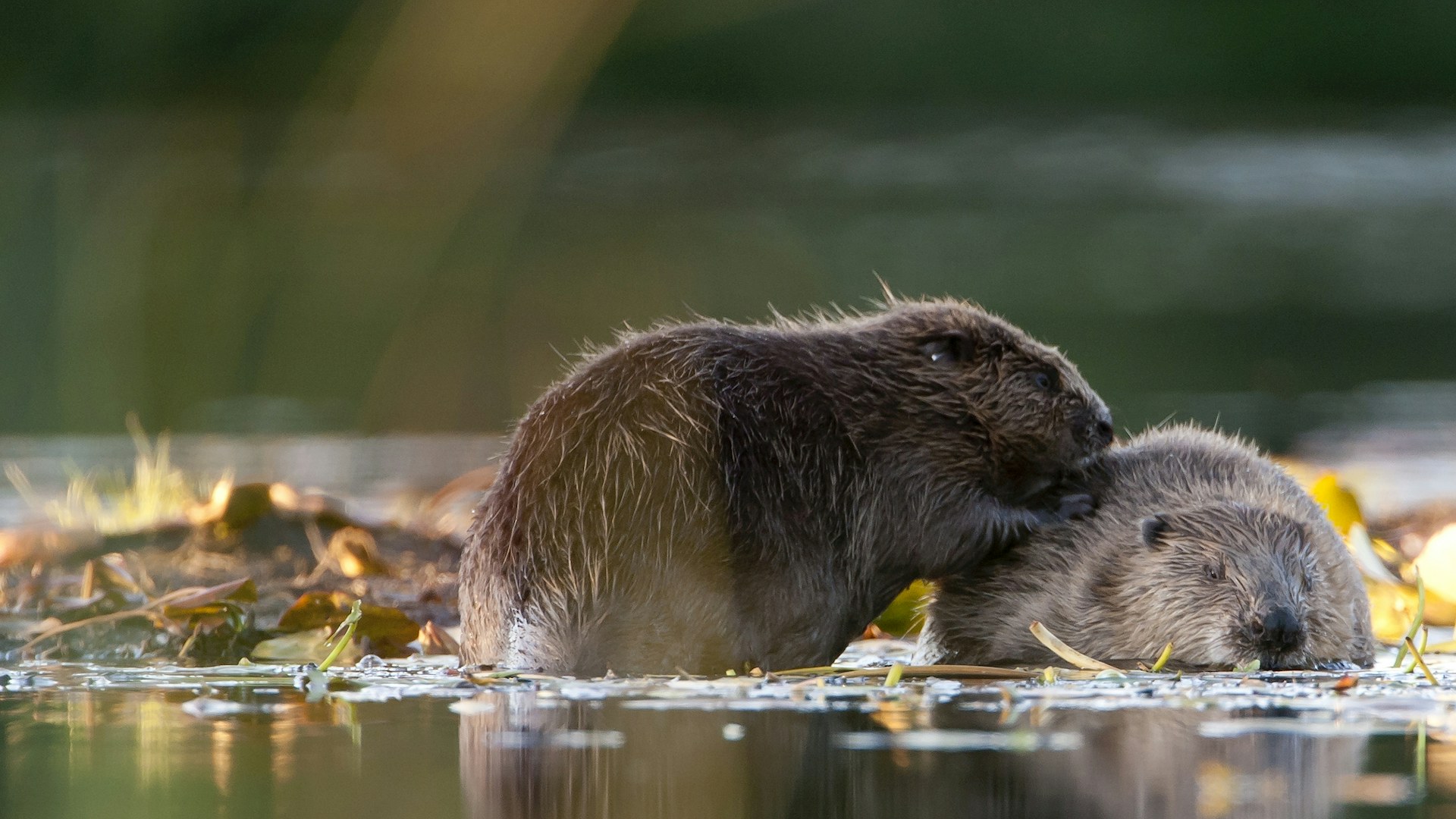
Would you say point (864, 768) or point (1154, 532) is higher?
point (1154, 532)

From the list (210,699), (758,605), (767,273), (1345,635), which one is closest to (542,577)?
(758,605)

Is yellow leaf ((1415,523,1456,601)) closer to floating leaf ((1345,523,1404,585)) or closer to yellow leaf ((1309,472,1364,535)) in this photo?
floating leaf ((1345,523,1404,585))

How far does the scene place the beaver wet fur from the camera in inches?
161

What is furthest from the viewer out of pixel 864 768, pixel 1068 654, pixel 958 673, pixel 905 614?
pixel 905 614

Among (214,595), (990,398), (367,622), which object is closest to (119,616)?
(214,595)

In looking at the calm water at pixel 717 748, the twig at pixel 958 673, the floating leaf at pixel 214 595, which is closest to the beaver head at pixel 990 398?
the twig at pixel 958 673

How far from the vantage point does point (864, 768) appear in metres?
2.89

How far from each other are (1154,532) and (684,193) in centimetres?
2024

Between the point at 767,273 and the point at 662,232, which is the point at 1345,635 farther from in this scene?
the point at 662,232

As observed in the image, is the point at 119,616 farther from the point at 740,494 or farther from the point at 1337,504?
the point at 1337,504

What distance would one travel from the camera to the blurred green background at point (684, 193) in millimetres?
13172

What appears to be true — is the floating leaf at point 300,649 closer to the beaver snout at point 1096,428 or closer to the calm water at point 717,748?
the calm water at point 717,748

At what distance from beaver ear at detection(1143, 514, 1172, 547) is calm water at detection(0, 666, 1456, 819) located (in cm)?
87

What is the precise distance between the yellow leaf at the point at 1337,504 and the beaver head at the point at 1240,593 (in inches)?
41.3
